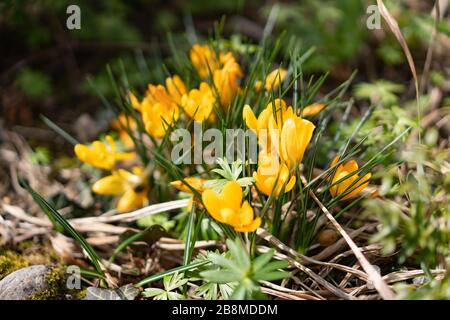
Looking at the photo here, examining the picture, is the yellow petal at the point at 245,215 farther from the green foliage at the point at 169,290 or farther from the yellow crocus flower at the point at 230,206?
the green foliage at the point at 169,290

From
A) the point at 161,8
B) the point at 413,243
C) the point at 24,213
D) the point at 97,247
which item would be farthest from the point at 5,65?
the point at 413,243

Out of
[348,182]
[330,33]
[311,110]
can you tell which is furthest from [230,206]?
[330,33]

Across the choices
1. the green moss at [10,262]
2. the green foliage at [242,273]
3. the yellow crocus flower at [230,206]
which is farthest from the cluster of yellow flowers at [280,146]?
the green moss at [10,262]

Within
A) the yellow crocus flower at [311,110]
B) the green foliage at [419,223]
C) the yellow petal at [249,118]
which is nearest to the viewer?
the green foliage at [419,223]

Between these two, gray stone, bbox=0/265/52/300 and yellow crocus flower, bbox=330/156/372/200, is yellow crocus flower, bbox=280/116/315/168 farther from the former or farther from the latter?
gray stone, bbox=0/265/52/300

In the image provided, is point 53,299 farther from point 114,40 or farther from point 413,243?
point 114,40

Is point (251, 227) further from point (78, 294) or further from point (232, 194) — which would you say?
point (78, 294)
